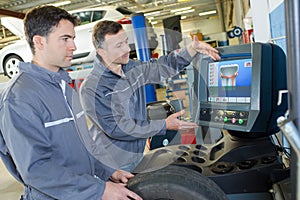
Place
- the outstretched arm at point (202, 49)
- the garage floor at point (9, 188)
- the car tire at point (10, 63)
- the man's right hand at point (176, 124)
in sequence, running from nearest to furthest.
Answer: the outstretched arm at point (202, 49) → the man's right hand at point (176, 124) → the garage floor at point (9, 188) → the car tire at point (10, 63)

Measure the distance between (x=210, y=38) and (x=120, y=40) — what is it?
595 inches

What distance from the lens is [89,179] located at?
0.98m

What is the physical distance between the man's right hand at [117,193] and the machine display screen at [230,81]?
57 centimetres

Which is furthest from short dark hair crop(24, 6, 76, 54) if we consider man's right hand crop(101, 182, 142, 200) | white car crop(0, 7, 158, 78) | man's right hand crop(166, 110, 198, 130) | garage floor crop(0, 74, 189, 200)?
white car crop(0, 7, 158, 78)

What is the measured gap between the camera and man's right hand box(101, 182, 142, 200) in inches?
36.6

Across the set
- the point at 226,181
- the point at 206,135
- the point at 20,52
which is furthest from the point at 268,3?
the point at 20,52

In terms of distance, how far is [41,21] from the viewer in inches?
43.9

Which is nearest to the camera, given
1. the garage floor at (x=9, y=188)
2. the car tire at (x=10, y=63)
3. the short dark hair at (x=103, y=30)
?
the short dark hair at (x=103, y=30)

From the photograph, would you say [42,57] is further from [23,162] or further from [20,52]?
[20,52]

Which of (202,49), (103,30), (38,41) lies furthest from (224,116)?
(103,30)

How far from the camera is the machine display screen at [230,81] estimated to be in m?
1.18

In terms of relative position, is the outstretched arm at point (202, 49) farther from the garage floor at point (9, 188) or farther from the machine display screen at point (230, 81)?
the garage floor at point (9, 188)

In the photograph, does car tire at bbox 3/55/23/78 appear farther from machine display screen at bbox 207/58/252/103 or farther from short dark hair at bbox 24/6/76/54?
machine display screen at bbox 207/58/252/103

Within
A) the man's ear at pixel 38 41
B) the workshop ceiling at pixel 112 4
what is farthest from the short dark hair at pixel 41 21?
the workshop ceiling at pixel 112 4
